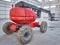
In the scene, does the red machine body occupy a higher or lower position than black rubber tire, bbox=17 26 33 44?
higher

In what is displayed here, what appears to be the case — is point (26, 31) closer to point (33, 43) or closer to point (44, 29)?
point (33, 43)

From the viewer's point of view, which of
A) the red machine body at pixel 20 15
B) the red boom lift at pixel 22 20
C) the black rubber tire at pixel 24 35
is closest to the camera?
the black rubber tire at pixel 24 35

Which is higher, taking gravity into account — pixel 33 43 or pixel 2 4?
pixel 2 4

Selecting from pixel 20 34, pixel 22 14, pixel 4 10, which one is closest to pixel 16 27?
pixel 22 14

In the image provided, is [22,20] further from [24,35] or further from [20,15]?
[24,35]

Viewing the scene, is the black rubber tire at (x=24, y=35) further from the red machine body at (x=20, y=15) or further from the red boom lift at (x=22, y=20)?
the red machine body at (x=20, y=15)

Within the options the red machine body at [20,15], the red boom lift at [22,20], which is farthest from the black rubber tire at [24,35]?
the red machine body at [20,15]

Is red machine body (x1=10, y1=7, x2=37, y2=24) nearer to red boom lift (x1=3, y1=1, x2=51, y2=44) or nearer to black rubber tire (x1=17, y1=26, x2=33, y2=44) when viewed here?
red boom lift (x1=3, y1=1, x2=51, y2=44)

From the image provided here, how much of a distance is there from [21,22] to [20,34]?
92 centimetres

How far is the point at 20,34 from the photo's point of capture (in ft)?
12.0

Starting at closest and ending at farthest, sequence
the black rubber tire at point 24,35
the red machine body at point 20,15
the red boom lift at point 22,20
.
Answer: the black rubber tire at point 24,35
the red boom lift at point 22,20
the red machine body at point 20,15

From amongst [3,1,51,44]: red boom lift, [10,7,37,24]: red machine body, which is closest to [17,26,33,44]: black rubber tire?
[3,1,51,44]: red boom lift

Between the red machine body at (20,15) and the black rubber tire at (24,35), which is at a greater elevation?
the red machine body at (20,15)

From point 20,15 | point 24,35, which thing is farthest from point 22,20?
point 24,35
